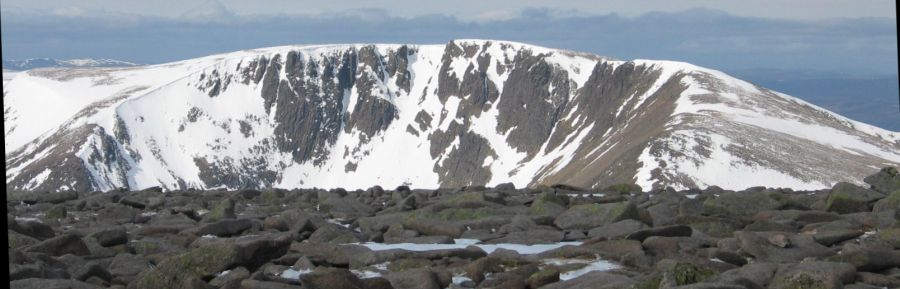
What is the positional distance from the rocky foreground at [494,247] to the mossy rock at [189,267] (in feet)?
0.08

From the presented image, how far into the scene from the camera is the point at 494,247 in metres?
17.0

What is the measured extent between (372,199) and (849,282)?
1934 centimetres

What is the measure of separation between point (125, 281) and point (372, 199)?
657 inches

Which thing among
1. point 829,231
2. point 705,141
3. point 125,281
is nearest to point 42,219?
point 125,281

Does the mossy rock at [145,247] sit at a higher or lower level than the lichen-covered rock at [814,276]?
higher

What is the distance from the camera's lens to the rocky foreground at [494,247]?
41.5 feet

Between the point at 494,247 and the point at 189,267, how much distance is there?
5.44 m

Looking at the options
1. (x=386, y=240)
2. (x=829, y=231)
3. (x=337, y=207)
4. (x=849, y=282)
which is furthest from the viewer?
(x=337, y=207)

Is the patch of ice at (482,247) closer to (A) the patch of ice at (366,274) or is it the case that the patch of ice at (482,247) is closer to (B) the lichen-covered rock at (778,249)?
(A) the patch of ice at (366,274)

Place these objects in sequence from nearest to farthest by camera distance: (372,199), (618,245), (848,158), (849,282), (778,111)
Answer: (849,282) < (618,245) < (372,199) < (848,158) < (778,111)

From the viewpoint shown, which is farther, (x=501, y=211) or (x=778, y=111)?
(x=778, y=111)

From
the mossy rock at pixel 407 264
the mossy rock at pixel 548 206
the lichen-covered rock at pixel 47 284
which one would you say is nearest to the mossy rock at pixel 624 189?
the mossy rock at pixel 548 206

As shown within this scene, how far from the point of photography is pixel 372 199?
3042cm

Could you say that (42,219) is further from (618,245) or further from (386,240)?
(618,245)
